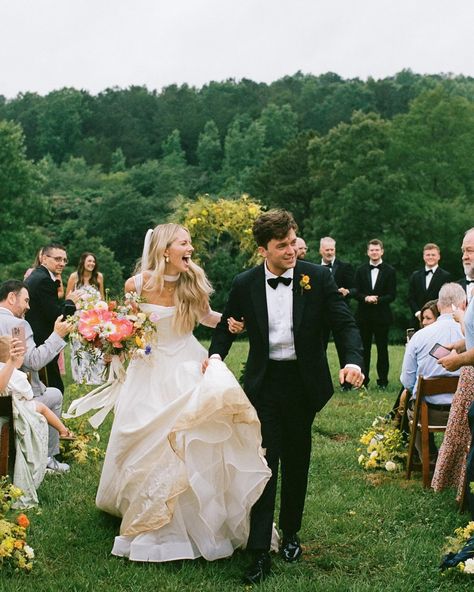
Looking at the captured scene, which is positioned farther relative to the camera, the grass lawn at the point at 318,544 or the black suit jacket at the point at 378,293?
the black suit jacket at the point at 378,293

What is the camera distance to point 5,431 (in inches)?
249

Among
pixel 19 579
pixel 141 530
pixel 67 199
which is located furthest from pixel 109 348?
pixel 67 199

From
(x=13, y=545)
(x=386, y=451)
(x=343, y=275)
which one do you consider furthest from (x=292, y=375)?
(x=343, y=275)

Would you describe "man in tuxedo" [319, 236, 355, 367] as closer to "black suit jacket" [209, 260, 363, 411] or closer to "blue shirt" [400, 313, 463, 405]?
"blue shirt" [400, 313, 463, 405]

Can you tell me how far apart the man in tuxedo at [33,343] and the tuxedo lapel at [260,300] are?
1800 millimetres

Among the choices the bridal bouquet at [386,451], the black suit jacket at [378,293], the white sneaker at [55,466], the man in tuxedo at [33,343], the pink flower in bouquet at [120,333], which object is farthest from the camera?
the black suit jacket at [378,293]

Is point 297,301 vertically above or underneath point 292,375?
above

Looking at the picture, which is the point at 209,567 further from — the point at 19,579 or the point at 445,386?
the point at 445,386

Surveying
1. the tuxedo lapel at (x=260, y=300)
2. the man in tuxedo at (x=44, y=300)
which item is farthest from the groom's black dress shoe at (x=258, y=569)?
the man in tuxedo at (x=44, y=300)

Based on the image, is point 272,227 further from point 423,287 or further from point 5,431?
point 423,287

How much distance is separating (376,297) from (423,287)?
780 millimetres

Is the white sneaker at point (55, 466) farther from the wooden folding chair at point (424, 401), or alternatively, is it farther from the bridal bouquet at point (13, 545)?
the wooden folding chair at point (424, 401)

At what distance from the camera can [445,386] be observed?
704 cm

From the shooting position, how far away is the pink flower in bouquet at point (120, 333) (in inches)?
231
